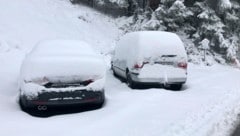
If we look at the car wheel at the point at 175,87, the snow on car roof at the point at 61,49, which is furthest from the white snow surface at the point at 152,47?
the snow on car roof at the point at 61,49

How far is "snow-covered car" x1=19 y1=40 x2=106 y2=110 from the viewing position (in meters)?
9.30

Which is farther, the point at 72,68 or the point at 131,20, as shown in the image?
the point at 131,20

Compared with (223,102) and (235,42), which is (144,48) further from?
(235,42)

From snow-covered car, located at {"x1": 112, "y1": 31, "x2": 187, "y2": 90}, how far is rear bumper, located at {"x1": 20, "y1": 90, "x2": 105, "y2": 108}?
305cm

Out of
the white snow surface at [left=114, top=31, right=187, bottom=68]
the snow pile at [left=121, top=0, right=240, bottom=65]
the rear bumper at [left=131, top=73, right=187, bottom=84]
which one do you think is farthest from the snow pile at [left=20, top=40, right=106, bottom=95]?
the snow pile at [left=121, top=0, right=240, bottom=65]

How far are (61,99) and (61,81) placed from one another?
A: 0.38 meters

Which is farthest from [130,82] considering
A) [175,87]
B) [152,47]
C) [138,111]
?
[138,111]

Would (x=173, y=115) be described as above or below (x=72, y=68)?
below

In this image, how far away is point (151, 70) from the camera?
493 inches

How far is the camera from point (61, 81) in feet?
30.9

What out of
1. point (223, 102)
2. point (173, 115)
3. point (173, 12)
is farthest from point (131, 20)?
point (173, 115)

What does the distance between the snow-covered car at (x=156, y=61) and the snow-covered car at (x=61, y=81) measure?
8.77 feet

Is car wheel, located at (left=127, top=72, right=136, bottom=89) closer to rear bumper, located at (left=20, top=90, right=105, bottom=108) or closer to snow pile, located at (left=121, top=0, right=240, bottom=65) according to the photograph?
rear bumper, located at (left=20, top=90, right=105, bottom=108)

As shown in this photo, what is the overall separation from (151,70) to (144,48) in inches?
27.8
